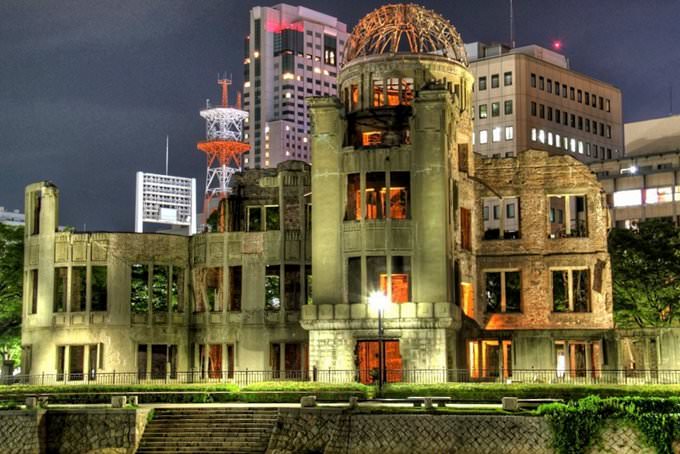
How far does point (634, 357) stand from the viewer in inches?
2477

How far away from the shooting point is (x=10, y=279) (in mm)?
71125

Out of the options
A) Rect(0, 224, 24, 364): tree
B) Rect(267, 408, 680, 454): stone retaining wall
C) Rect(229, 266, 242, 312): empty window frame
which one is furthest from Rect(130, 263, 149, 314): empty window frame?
Rect(267, 408, 680, 454): stone retaining wall

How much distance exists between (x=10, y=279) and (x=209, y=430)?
32.7 metres

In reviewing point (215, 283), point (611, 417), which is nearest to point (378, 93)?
point (215, 283)

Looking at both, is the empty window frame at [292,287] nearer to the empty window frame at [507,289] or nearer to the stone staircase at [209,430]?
the stone staircase at [209,430]

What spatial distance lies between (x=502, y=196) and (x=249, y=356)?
1824cm

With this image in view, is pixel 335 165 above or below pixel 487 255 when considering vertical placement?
above

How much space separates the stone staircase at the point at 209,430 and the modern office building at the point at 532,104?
104 meters

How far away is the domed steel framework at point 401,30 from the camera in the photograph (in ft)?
213

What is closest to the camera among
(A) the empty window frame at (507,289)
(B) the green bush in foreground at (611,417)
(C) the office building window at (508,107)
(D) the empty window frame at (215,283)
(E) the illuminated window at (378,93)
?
(B) the green bush in foreground at (611,417)

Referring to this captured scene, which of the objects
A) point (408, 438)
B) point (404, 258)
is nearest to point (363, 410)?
point (408, 438)

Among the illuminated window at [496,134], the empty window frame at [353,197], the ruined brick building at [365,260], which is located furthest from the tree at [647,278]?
the illuminated window at [496,134]

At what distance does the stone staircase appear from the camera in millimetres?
42250

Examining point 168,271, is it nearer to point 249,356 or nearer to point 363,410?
point 249,356
